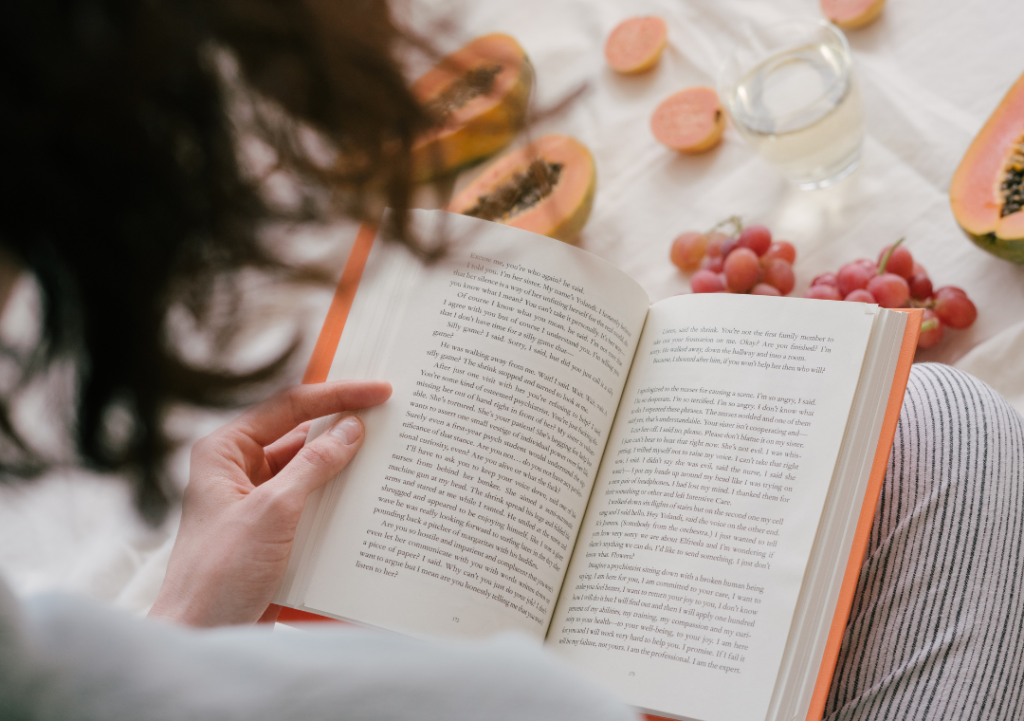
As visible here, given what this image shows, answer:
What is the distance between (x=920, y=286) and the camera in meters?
0.76

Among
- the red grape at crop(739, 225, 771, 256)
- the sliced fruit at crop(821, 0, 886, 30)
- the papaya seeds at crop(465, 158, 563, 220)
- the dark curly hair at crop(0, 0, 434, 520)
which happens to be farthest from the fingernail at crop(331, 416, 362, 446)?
the sliced fruit at crop(821, 0, 886, 30)

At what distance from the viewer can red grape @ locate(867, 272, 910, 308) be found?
2.38ft

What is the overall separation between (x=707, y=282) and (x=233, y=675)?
2.21ft

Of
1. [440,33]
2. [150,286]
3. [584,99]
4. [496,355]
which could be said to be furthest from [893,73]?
[150,286]

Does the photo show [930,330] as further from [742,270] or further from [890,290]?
[742,270]

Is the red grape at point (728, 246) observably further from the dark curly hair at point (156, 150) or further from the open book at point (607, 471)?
the dark curly hair at point (156, 150)

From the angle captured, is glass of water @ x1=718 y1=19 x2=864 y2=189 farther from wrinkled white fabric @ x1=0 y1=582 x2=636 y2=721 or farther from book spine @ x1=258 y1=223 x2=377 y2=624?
wrinkled white fabric @ x1=0 y1=582 x2=636 y2=721

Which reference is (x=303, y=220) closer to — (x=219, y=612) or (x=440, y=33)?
(x=440, y=33)

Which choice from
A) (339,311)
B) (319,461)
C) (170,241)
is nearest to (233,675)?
(170,241)

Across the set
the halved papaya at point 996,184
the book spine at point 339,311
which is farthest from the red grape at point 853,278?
the book spine at point 339,311

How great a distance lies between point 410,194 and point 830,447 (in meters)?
0.39

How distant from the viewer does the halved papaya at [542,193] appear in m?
0.88

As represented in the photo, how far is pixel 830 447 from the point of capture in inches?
22.0

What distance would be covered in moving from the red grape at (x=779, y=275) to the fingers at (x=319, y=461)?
476mm
